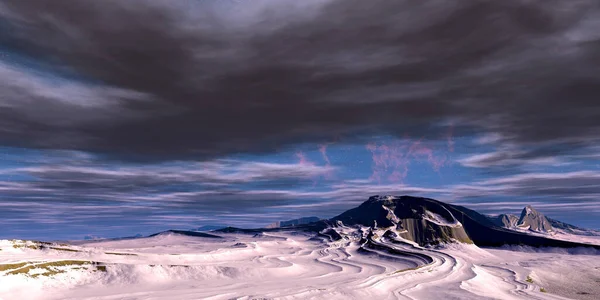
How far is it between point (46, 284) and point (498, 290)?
5202 inches

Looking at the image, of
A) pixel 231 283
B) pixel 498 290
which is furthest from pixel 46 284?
pixel 498 290

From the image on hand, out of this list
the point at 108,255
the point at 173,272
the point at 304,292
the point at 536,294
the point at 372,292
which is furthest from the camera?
the point at 108,255

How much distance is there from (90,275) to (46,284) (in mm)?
14660

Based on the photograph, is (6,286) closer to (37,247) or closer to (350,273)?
(37,247)

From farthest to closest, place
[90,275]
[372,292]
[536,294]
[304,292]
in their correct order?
[90,275] < [536,294] < [372,292] < [304,292]

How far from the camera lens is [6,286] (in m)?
99.9

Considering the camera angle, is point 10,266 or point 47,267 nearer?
point 10,266

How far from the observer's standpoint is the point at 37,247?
165 meters

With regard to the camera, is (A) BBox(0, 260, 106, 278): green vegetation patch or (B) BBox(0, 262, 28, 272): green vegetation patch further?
(A) BBox(0, 260, 106, 278): green vegetation patch

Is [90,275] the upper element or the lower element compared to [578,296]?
upper

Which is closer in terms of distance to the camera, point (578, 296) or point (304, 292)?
point (304, 292)

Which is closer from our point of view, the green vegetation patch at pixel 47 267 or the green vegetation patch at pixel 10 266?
the green vegetation patch at pixel 10 266

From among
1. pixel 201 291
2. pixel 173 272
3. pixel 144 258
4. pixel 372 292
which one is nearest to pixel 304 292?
pixel 372 292

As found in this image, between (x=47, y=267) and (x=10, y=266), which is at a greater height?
(x=10, y=266)
